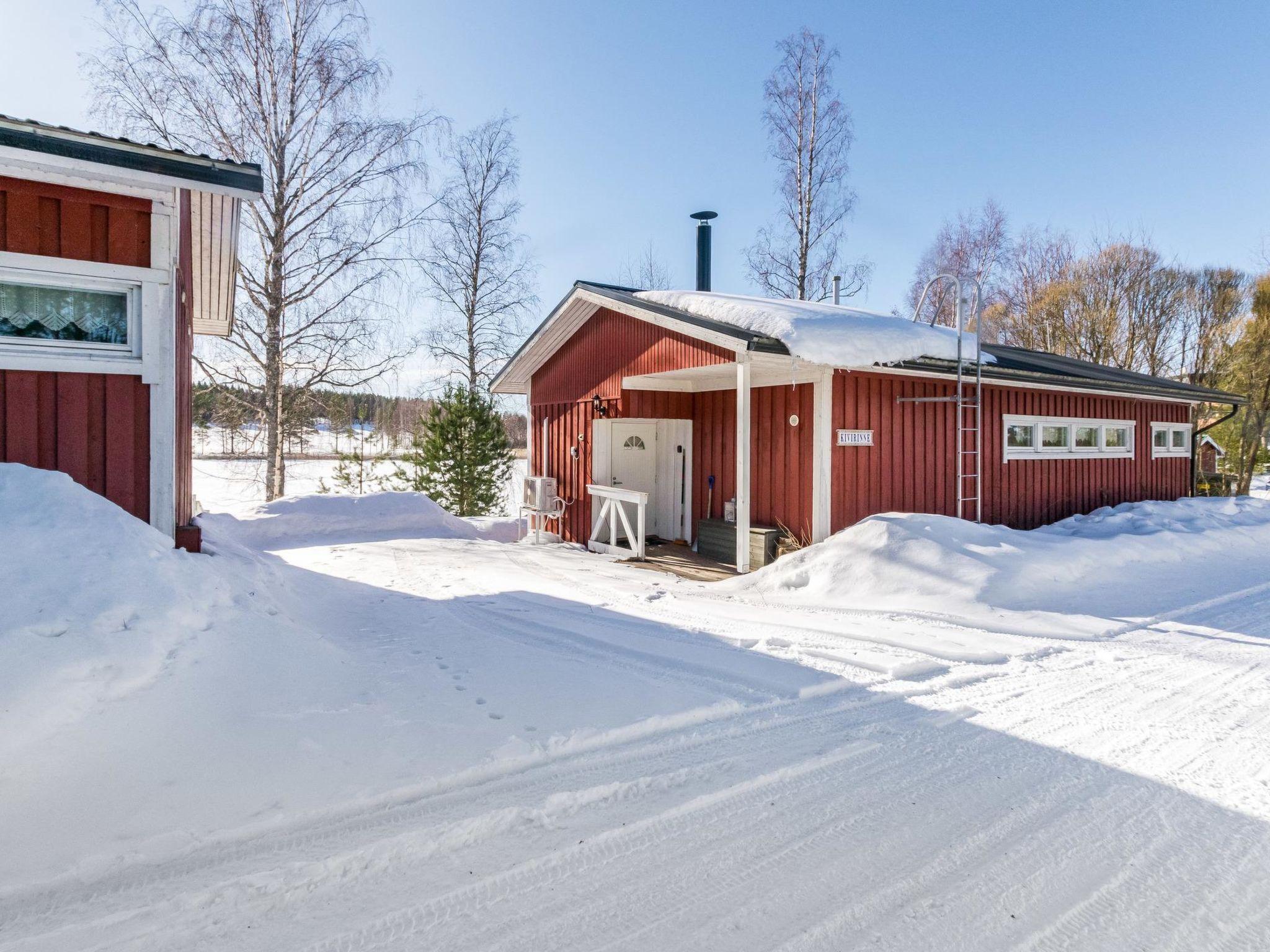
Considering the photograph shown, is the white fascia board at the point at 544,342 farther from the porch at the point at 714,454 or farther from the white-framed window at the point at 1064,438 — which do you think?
the white-framed window at the point at 1064,438

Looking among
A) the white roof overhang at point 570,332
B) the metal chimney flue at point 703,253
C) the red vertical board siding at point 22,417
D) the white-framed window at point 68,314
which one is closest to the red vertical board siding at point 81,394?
the red vertical board siding at point 22,417

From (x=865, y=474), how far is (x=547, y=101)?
38.7 feet

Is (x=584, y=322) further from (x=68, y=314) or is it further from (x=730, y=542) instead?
(x=68, y=314)

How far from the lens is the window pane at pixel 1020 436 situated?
1012 centimetres

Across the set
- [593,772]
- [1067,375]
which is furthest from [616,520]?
[593,772]

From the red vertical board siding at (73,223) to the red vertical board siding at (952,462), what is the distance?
6831 millimetres

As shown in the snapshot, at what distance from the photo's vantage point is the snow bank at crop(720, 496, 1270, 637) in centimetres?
614

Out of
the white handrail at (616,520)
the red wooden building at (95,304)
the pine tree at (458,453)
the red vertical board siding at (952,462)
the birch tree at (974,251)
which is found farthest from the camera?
the birch tree at (974,251)

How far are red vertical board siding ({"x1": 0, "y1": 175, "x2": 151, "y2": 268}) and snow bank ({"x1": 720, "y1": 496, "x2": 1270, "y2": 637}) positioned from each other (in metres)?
6.00

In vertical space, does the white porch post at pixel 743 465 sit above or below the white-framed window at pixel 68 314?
below

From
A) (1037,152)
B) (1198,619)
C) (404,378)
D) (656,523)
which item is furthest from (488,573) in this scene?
(1037,152)

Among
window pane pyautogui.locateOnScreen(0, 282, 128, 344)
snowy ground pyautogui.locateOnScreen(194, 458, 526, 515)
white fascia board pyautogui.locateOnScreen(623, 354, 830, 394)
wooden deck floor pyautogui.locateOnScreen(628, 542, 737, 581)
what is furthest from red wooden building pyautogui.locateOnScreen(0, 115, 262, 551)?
snowy ground pyautogui.locateOnScreen(194, 458, 526, 515)

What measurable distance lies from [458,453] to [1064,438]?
39.7ft

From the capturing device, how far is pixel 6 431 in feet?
15.0
